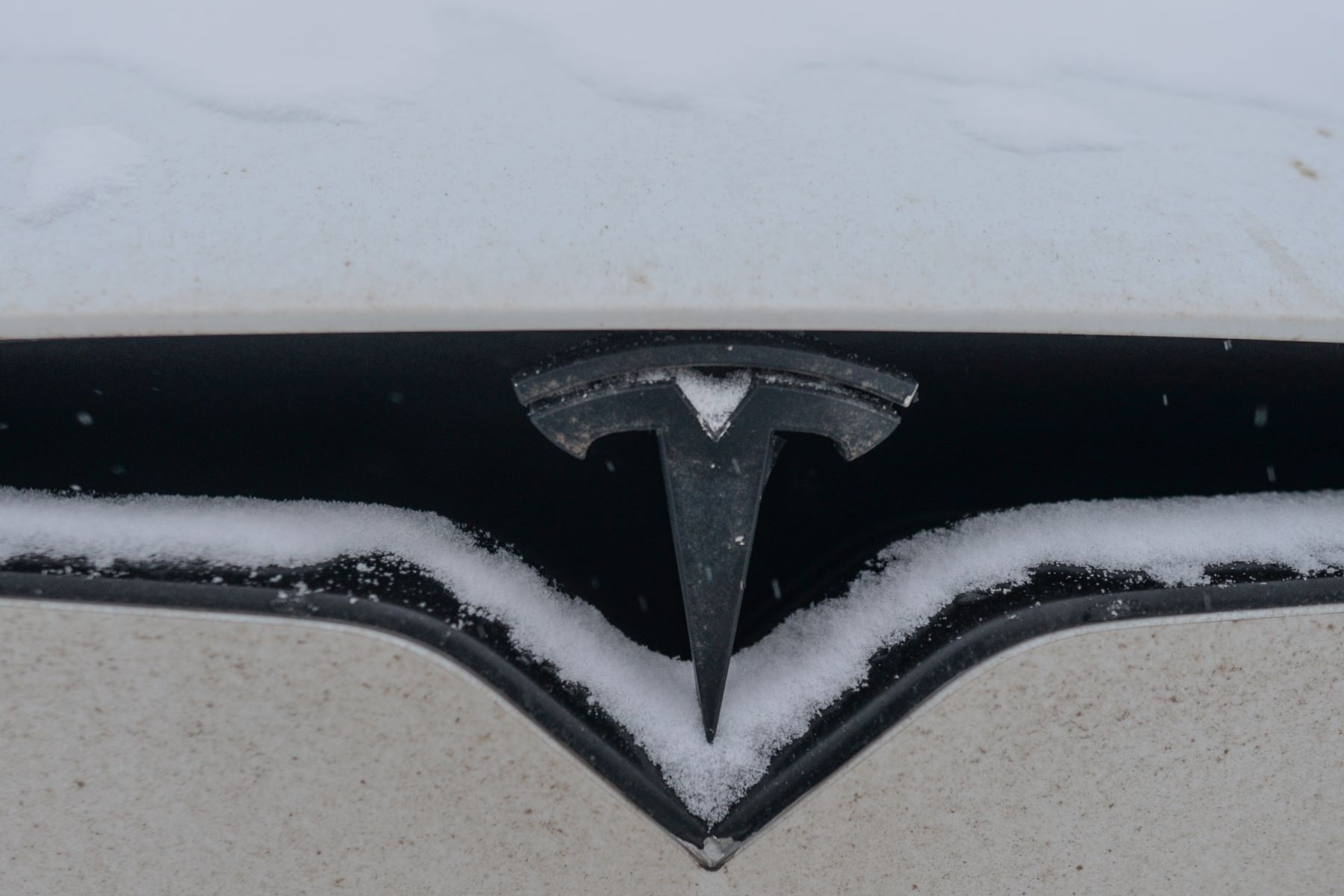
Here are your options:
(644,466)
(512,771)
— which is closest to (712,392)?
(644,466)

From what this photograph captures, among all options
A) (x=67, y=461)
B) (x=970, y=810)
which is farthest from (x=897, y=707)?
(x=67, y=461)

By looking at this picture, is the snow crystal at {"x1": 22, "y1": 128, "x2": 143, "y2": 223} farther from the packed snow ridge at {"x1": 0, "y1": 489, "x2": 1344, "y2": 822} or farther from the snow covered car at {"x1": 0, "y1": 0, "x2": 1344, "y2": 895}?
the packed snow ridge at {"x1": 0, "y1": 489, "x2": 1344, "y2": 822}

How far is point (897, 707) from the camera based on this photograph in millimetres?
690

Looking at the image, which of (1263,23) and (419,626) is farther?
(1263,23)

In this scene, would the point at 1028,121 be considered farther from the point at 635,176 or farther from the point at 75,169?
the point at 75,169

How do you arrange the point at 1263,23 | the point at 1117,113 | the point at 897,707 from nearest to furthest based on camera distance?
1. the point at 897,707
2. the point at 1117,113
3. the point at 1263,23

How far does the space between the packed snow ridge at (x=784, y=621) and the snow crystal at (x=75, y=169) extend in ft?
0.82

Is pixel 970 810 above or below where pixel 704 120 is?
below

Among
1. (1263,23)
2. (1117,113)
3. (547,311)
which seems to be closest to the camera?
(547,311)

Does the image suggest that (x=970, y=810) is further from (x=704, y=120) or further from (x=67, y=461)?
(x=67, y=461)

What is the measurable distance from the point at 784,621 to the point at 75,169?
718mm

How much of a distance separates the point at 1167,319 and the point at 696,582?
0.42 metres

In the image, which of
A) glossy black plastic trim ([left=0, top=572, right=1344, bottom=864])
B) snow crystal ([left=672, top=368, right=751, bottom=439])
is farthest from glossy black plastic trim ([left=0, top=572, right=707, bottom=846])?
snow crystal ([left=672, top=368, right=751, bottom=439])

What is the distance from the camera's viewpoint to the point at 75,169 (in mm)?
647
